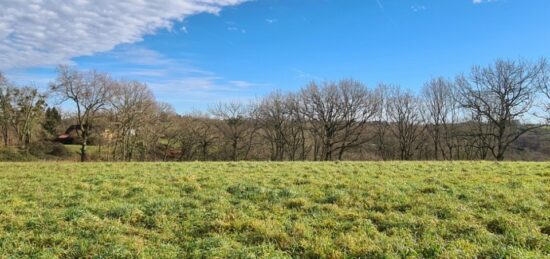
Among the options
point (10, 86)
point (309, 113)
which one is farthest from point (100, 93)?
point (309, 113)

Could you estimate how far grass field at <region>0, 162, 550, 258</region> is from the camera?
21.2 feet

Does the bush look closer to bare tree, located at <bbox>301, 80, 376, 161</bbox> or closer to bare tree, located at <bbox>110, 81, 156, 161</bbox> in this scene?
bare tree, located at <bbox>110, 81, 156, 161</bbox>

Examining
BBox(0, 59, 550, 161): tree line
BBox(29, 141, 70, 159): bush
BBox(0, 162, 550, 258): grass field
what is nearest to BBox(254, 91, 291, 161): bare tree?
BBox(0, 59, 550, 161): tree line

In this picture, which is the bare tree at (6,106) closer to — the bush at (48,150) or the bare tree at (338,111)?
the bush at (48,150)

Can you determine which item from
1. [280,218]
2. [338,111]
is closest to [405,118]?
[338,111]

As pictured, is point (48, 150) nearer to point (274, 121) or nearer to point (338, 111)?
point (274, 121)

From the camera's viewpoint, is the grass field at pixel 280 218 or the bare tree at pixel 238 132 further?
the bare tree at pixel 238 132

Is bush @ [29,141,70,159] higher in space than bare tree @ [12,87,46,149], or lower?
lower

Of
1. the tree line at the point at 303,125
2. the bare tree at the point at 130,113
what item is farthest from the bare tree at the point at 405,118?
the bare tree at the point at 130,113

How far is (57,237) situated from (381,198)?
7.40 metres

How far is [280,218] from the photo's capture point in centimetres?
845

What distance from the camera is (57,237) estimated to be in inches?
279

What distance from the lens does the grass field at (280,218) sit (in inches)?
255

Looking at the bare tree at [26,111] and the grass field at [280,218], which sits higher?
A: the bare tree at [26,111]
